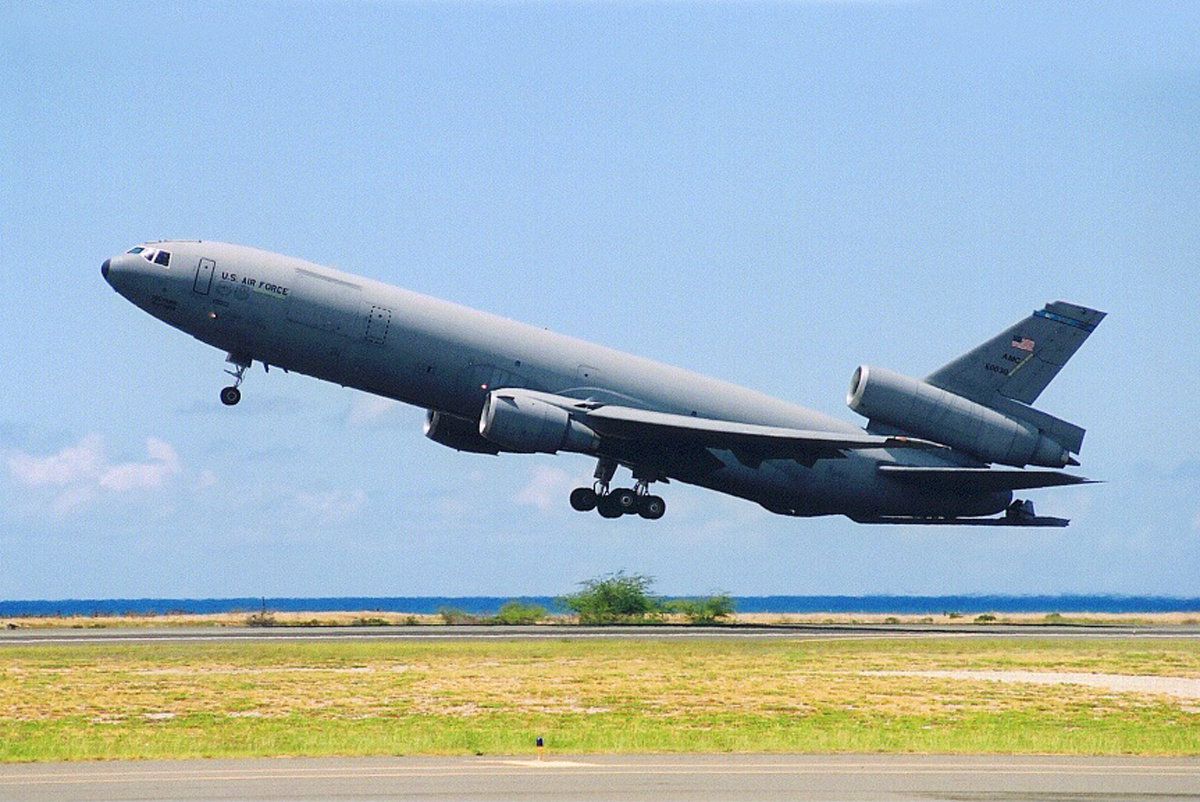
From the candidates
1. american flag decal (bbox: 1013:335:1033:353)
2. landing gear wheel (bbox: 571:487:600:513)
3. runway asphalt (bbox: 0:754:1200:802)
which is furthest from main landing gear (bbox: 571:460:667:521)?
runway asphalt (bbox: 0:754:1200:802)

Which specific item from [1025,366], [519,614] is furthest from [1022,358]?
[519,614]

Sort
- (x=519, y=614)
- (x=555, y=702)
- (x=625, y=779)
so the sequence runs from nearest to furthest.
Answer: (x=625, y=779) → (x=555, y=702) → (x=519, y=614)

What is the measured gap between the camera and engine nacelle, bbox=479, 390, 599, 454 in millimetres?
50250

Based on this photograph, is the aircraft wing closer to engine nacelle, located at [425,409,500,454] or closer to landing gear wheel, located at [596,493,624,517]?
landing gear wheel, located at [596,493,624,517]

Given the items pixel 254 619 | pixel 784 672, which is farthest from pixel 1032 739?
pixel 254 619

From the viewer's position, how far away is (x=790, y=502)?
194ft

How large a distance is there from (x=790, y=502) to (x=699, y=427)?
7.69 metres

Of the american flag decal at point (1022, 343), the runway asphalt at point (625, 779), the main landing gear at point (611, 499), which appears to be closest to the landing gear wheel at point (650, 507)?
the main landing gear at point (611, 499)

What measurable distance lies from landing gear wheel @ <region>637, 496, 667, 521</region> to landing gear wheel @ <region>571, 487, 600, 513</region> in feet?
5.18

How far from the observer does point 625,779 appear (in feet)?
70.3

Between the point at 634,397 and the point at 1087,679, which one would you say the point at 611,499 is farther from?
the point at 1087,679

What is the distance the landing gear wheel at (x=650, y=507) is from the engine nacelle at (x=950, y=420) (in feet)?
26.0

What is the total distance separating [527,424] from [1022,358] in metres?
20.6

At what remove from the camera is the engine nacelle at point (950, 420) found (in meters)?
57.3
